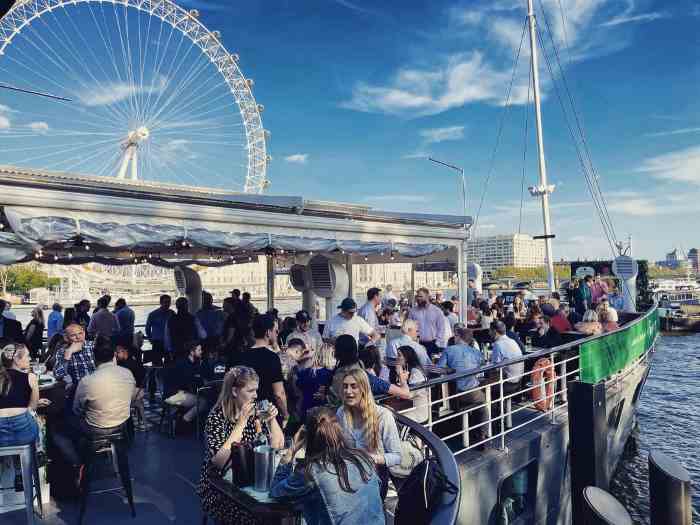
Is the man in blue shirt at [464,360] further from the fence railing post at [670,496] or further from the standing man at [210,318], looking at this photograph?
the standing man at [210,318]

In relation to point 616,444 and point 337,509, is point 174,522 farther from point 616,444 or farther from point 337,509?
point 616,444

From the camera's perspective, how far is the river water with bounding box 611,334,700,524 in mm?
9273

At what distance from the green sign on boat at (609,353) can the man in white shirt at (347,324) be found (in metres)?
2.66

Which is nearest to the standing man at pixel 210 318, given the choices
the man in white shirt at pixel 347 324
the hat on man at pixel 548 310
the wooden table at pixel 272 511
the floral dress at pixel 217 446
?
the man in white shirt at pixel 347 324

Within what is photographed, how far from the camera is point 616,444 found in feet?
29.3

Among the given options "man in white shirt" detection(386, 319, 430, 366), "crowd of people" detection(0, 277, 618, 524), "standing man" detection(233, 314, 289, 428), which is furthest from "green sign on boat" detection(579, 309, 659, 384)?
"standing man" detection(233, 314, 289, 428)

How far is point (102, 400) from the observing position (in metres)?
4.18

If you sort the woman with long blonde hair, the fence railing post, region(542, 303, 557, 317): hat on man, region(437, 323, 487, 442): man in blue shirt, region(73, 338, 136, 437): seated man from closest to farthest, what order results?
the woman with long blonde hair
region(73, 338, 136, 437): seated man
the fence railing post
region(437, 323, 487, 442): man in blue shirt
region(542, 303, 557, 317): hat on man

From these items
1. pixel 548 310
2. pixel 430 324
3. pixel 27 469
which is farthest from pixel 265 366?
pixel 548 310

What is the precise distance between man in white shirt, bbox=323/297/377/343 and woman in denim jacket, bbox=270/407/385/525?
370cm

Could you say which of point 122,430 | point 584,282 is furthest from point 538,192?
point 122,430

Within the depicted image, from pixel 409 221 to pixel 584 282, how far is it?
553 cm

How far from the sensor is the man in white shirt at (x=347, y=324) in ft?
20.6

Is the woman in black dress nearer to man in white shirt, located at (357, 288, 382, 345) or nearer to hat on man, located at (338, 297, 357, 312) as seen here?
hat on man, located at (338, 297, 357, 312)
